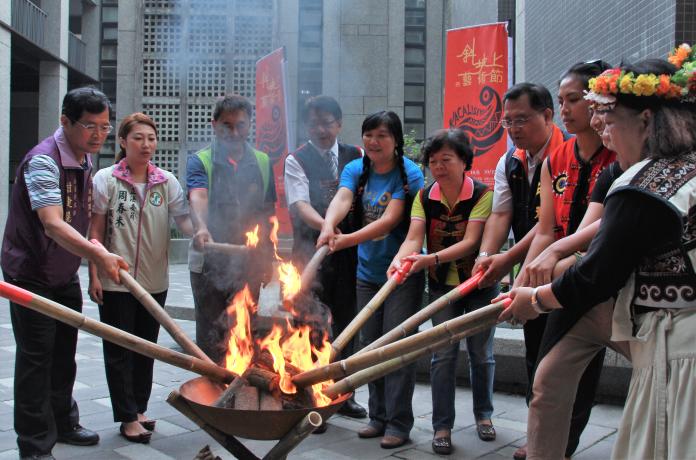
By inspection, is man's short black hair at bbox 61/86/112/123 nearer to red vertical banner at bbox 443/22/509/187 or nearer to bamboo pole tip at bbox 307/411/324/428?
bamboo pole tip at bbox 307/411/324/428

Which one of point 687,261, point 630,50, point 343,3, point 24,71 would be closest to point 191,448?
point 687,261

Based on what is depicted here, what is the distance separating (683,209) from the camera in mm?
Result: 2037

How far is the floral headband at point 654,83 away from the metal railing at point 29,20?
15.1 meters

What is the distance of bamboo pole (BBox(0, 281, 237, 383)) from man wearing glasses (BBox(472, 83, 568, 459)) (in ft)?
5.47

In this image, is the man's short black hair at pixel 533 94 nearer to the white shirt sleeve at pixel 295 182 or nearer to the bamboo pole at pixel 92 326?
the white shirt sleeve at pixel 295 182

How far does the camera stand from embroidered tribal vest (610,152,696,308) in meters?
2.06

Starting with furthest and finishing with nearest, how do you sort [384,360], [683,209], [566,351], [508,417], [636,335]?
[508,417] < [566,351] < [384,360] < [636,335] < [683,209]

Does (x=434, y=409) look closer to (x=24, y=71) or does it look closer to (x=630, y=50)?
(x=630, y=50)

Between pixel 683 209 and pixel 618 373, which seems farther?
pixel 618 373

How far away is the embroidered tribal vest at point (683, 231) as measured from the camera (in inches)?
81.0

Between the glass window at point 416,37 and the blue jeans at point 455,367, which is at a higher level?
the glass window at point 416,37

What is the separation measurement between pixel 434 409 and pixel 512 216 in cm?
125

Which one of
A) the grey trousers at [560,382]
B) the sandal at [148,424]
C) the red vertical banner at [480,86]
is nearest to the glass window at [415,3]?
the red vertical banner at [480,86]

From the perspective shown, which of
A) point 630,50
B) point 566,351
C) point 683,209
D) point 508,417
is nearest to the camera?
point 683,209
